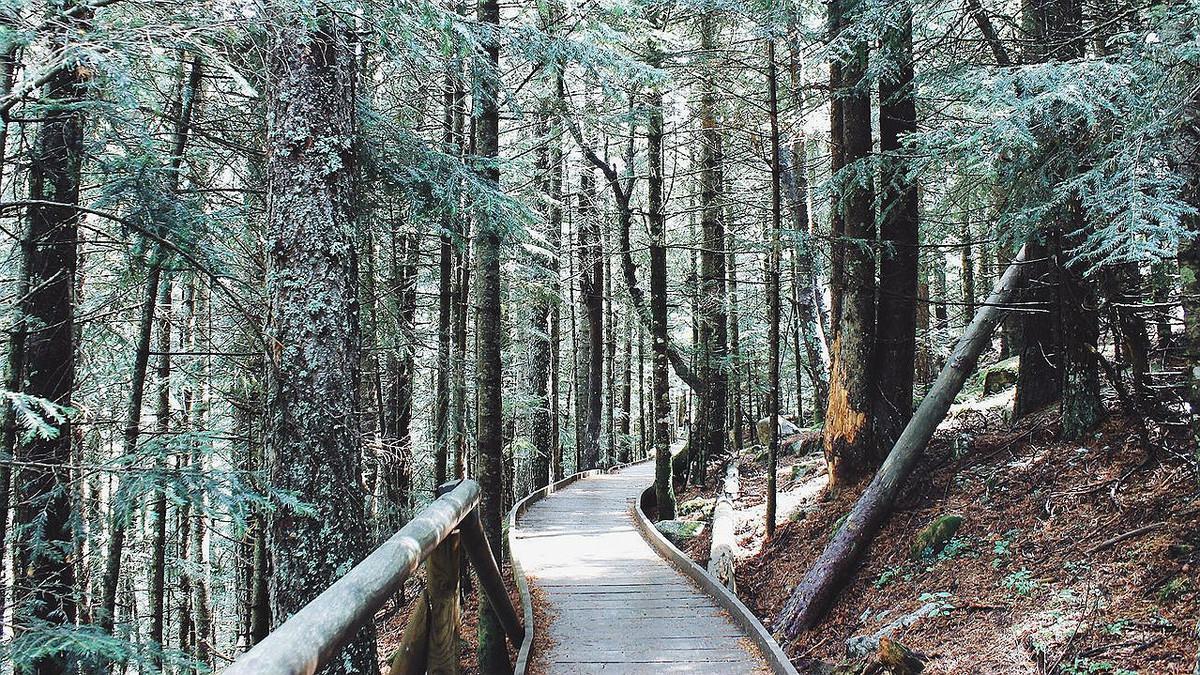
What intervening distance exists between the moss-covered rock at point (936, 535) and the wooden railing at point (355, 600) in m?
4.56

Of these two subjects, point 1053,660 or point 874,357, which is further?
point 874,357

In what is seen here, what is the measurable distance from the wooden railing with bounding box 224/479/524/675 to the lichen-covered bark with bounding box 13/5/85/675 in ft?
8.71

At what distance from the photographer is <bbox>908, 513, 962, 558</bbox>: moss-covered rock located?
676 centimetres

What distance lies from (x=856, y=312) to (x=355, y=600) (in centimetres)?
780

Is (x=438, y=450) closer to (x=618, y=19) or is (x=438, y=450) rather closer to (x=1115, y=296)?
(x=618, y=19)

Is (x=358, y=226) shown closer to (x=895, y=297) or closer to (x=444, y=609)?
(x=444, y=609)

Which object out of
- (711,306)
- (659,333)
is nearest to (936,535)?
(659,333)

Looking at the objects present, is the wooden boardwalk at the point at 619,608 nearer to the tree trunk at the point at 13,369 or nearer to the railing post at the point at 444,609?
the railing post at the point at 444,609

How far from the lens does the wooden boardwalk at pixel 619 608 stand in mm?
5898

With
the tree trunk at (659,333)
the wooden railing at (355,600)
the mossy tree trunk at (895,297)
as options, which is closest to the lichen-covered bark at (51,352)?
the wooden railing at (355,600)

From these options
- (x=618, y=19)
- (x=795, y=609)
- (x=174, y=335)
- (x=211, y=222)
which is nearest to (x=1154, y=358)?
(x=795, y=609)

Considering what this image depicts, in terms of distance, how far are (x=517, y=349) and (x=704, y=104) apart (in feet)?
46.7

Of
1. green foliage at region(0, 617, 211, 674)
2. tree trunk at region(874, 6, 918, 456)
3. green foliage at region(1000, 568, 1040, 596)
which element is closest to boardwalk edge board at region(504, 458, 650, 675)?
green foliage at region(0, 617, 211, 674)

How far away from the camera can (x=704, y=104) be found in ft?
45.4
